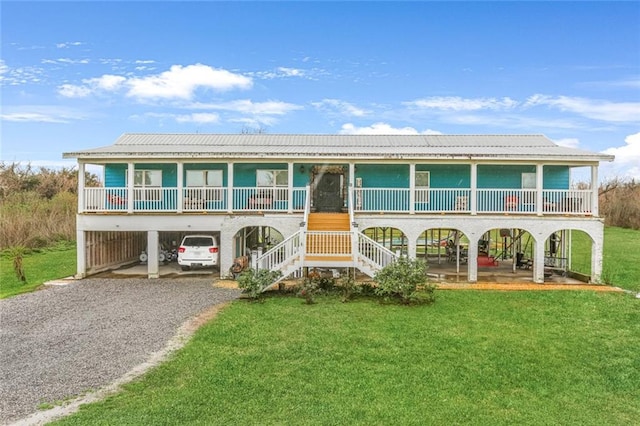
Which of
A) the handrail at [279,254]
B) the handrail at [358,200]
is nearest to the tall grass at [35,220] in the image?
the handrail at [358,200]

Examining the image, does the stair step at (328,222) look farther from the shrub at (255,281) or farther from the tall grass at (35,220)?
the tall grass at (35,220)

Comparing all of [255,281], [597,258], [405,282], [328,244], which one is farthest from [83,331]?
[597,258]

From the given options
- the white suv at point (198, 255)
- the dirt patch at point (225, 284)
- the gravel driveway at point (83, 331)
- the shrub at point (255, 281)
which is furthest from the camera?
the white suv at point (198, 255)

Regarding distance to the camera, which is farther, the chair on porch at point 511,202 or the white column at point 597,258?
the chair on porch at point 511,202

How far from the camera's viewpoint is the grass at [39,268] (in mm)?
16812

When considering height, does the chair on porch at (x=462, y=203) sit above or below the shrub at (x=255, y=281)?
above

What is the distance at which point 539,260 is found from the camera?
17172mm

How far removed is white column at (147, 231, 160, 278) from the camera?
17750mm

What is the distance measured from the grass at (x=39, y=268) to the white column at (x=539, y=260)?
768 inches

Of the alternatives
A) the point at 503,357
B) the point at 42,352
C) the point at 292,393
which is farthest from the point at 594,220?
the point at 42,352

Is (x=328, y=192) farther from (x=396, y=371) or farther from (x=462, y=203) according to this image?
(x=396, y=371)

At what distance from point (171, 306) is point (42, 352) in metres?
4.06

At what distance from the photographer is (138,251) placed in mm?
23312

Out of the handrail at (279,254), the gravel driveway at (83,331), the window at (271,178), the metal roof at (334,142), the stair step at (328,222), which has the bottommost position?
the gravel driveway at (83,331)
